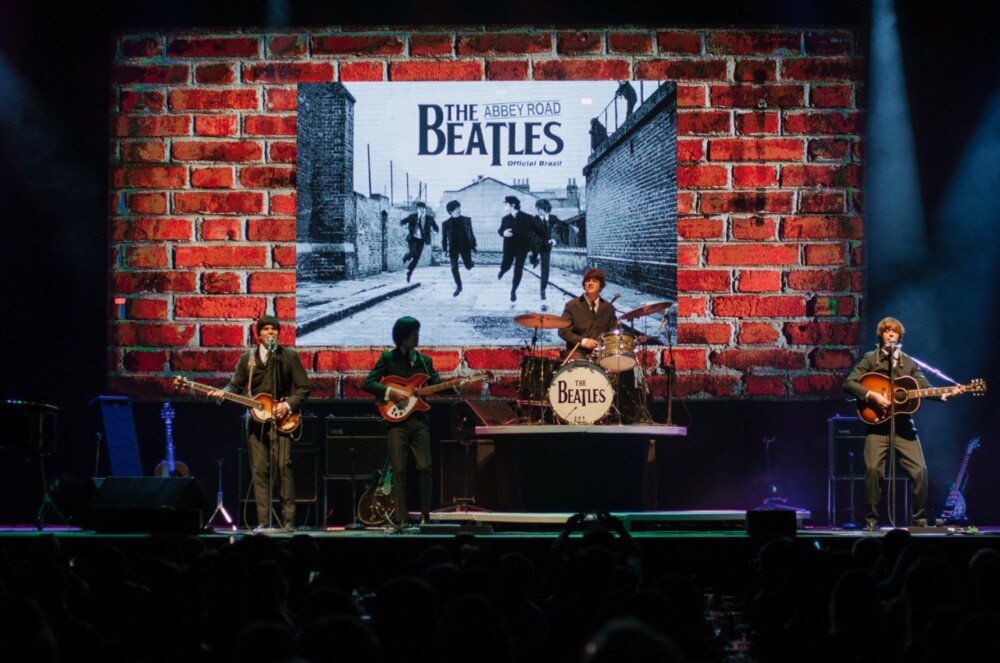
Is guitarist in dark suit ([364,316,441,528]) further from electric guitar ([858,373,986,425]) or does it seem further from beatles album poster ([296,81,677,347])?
electric guitar ([858,373,986,425])

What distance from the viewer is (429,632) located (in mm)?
3393

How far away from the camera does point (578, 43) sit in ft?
39.5

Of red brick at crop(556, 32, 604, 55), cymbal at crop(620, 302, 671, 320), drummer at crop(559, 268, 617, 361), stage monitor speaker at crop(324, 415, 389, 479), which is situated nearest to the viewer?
cymbal at crop(620, 302, 671, 320)

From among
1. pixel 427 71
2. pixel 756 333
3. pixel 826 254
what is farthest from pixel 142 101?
pixel 826 254

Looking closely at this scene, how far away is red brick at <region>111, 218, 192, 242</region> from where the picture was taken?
12.1 m

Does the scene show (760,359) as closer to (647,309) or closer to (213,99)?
(647,309)

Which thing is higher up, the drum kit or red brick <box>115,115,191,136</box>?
red brick <box>115,115,191,136</box>

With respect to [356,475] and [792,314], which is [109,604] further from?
[792,314]

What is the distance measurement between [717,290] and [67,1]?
6880 mm

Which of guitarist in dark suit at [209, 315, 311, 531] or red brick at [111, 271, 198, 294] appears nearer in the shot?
guitarist in dark suit at [209, 315, 311, 531]

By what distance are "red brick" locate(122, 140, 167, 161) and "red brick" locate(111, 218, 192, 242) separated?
61 cm

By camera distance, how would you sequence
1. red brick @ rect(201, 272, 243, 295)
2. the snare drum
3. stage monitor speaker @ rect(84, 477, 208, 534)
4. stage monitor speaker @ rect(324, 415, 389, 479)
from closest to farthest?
stage monitor speaker @ rect(84, 477, 208, 534)
the snare drum
stage monitor speaker @ rect(324, 415, 389, 479)
red brick @ rect(201, 272, 243, 295)

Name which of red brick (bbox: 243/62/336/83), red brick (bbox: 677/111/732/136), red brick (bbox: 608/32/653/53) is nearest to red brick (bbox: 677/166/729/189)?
red brick (bbox: 677/111/732/136)

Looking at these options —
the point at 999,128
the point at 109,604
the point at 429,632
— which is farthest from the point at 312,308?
the point at 429,632
